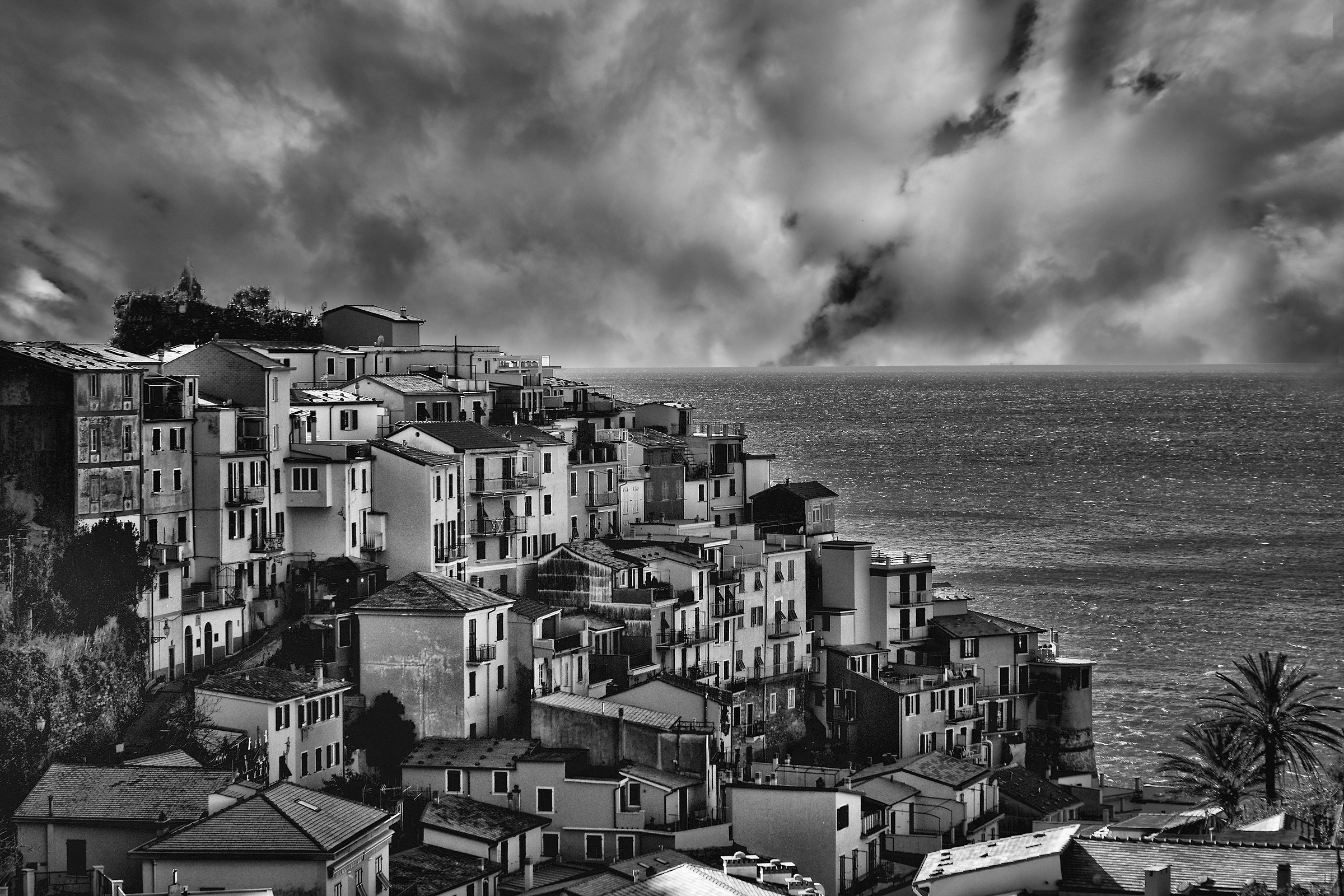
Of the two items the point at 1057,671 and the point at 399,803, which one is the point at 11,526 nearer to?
the point at 399,803

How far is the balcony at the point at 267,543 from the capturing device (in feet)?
177

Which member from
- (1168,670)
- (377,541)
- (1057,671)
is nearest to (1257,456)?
(1168,670)

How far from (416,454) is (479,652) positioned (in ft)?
28.9

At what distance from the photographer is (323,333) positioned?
77250mm

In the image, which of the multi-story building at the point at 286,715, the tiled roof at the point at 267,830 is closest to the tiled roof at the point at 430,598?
the multi-story building at the point at 286,715

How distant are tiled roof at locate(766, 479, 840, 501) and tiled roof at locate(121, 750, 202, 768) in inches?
1293

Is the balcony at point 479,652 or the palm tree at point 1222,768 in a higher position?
the balcony at point 479,652

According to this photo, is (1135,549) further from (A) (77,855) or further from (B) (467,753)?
(A) (77,855)

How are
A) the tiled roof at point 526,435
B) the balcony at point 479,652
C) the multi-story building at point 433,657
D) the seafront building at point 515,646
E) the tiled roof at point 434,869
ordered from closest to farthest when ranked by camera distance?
the tiled roof at point 434,869 < the seafront building at point 515,646 < the multi-story building at point 433,657 < the balcony at point 479,652 < the tiled roof at point 526,435

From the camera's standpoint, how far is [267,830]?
1415 inches

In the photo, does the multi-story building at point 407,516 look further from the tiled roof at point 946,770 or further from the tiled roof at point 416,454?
the tiled roof at point 946,770

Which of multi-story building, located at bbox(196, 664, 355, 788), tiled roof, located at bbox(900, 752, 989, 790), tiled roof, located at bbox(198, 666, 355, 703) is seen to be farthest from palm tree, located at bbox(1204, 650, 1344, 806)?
tiled roof, located at bbox(198, 666, 355, 703)

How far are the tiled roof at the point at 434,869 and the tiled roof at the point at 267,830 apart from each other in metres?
2.29

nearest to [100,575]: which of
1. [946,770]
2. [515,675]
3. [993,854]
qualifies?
[515,675]
